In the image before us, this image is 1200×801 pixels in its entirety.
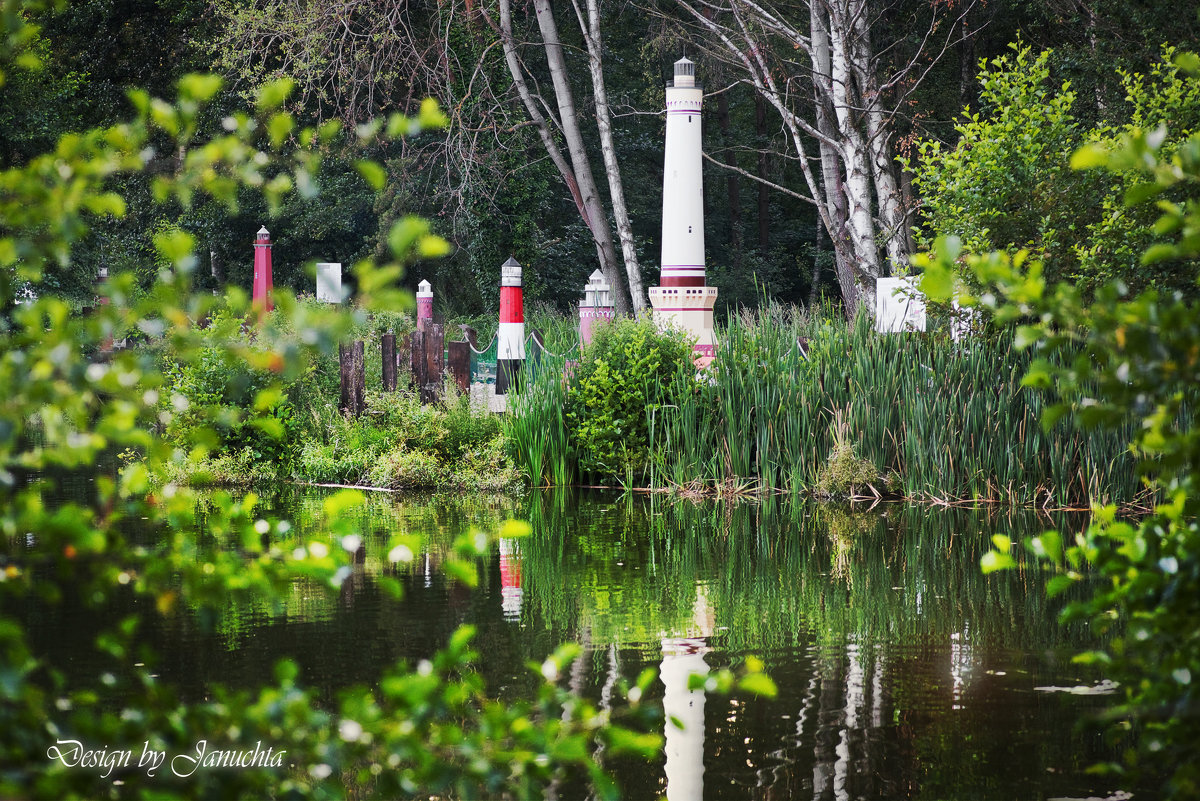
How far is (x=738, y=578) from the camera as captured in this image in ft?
20.9

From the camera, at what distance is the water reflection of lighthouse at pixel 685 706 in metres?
3.49

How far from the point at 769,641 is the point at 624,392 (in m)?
5.22

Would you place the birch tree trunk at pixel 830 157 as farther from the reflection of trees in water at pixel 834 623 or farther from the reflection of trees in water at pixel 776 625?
the reflection of trees in water at pixel 776 625

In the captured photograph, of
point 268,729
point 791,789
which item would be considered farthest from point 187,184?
point 791,789

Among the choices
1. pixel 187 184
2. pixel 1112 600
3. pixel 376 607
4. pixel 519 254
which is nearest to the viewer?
pixel 187 184

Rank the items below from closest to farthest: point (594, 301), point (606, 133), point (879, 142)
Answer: point (879, 142)
point (594, 301)
point (606, 133)

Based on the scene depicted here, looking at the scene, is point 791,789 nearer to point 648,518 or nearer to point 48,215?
point 48,215

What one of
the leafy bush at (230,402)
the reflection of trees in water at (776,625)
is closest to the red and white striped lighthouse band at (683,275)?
the reflection of trees in water at (776,625)

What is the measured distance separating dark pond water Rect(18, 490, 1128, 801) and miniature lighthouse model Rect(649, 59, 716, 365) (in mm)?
3826

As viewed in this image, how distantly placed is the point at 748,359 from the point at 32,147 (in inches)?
601

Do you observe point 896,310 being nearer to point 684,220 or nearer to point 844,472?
point 844,472

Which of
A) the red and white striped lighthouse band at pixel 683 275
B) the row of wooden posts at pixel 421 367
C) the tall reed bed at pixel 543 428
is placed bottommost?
the tall reed bed at pixel 543 428

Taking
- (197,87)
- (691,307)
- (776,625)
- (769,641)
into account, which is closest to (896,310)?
(691,307)

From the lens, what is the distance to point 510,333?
11.6 m
